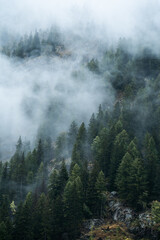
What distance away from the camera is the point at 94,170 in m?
55.0

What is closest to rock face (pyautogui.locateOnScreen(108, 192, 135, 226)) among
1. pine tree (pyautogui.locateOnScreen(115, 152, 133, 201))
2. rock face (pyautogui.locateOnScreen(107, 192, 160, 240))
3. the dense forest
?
rock face (pyautogui.locateOnScreen(107, 192, 160, 240))

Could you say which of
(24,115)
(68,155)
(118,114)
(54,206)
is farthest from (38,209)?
(24,115)

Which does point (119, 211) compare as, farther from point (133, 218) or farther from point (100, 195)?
point (100, 195)

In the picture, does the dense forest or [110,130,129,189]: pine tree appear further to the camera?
[110,130,129,189]: pine tree

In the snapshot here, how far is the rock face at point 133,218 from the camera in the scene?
140 ft

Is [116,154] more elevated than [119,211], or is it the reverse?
[116,154]

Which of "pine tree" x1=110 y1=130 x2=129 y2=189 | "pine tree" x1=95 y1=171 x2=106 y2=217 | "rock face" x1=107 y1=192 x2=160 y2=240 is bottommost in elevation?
"rock face" x1=107 y1=192 x2=160 y2=240

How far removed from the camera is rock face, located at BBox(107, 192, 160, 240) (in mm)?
42728

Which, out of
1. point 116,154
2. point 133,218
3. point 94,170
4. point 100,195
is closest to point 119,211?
point 133,218

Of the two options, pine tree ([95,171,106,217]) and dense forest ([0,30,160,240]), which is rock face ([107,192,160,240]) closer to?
dense forest ([0,30,160,240])

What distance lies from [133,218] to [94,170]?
13577mm

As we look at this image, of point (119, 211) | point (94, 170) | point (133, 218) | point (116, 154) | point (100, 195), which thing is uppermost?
point (116, 154)

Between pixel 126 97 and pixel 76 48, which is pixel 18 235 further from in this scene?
pixel 76 48

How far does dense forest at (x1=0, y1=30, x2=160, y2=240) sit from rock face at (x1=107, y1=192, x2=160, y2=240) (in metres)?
1.62
